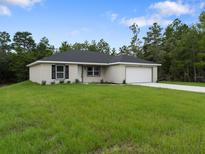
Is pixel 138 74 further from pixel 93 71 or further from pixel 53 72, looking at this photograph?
pixel 53 72

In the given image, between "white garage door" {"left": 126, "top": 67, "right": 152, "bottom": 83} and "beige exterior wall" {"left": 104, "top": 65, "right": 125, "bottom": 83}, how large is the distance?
27.6 inches

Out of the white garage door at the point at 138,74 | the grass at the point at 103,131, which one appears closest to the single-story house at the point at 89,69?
the white garage door at the point at 138,74

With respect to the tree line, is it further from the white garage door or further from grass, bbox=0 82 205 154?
grass, bbox=0 82 205 154

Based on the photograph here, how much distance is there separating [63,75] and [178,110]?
14.4 metres

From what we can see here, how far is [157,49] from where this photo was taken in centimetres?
3159

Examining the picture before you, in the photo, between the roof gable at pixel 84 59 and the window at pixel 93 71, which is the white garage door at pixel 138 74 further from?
the window at pixel 93 71

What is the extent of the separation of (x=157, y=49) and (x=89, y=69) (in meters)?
14.7

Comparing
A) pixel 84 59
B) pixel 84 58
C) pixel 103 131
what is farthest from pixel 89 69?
pixel 103 131

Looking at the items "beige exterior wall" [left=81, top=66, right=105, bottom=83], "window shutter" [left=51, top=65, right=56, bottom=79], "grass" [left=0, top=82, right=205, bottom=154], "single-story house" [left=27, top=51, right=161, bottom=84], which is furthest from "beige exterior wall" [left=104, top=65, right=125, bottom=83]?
"grass" [left=0, top=82, right=205, bottom=154]

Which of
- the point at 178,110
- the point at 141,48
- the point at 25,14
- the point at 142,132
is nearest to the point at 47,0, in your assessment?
the point at 25,14

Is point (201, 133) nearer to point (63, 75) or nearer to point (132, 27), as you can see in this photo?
point (63, 75)

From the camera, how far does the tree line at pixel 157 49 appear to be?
25953 millimetres

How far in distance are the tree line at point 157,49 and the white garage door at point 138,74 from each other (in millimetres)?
7310

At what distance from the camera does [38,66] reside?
65.3ft
